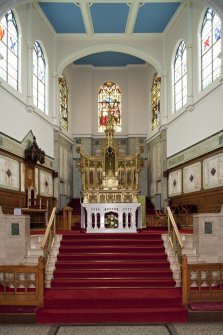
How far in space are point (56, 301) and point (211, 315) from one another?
291 centimetres

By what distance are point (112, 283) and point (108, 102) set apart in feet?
46.6

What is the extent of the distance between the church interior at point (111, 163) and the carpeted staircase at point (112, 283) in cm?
3

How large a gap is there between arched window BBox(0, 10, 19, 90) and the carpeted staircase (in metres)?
5.84

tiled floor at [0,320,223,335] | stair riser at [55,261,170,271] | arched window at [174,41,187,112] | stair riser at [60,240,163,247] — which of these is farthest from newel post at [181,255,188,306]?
arched window at [174,41,187,112]

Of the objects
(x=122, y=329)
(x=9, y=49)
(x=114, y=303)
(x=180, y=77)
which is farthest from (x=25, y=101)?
(x=122, y=329)

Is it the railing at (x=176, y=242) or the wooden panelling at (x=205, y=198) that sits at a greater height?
the wooden panelling at (x=205, y=198)

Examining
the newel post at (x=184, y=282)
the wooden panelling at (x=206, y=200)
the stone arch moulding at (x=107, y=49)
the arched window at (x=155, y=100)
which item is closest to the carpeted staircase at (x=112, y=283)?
the newel post at (x=184, y=282)

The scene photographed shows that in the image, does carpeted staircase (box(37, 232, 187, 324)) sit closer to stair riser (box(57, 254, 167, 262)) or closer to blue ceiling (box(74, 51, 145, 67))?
stair riser (box(57, 254, 167, 262))

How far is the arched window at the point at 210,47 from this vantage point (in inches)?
524

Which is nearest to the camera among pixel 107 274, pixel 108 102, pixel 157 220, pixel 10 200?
pixel 107 274

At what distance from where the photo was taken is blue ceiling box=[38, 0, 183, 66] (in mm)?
15516

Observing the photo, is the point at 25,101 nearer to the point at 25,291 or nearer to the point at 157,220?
the point at 157,220

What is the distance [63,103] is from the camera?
20438 mm

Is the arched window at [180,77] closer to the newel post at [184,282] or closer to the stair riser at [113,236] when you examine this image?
the stair riser at [113,236]
